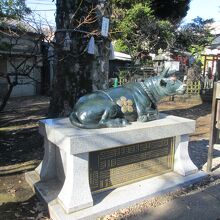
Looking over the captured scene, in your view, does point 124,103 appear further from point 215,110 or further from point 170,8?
point 170,8

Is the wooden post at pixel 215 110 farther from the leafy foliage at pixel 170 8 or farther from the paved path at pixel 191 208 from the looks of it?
the leafy foliage at pixel 170 8

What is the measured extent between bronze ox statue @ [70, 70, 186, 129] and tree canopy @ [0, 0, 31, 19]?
190 centimetres

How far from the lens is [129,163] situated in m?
3.99

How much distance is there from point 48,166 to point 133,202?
1290 mm

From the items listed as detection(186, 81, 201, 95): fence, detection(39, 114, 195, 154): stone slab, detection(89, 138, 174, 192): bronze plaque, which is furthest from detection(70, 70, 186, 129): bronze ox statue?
detection(186, 81, 201, 95): fence

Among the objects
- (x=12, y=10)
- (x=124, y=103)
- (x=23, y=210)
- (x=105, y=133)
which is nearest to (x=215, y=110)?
(x=124, y=103)

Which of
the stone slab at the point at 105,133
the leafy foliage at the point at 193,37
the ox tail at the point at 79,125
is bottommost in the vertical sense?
the stone slab at the point at 105,133

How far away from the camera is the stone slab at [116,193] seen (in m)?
3.39

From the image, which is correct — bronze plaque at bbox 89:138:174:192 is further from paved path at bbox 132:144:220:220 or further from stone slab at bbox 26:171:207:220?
paved path at bbox 132:144:220:220

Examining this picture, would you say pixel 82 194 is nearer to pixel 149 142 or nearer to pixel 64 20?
pixel 149 142

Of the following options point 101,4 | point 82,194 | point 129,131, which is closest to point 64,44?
point 101,4

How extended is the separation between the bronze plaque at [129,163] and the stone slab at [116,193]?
3.9 inches

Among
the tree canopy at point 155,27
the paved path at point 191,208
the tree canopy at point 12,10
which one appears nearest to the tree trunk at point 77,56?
the tree canopy at point 12,10

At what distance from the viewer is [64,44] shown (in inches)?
217
